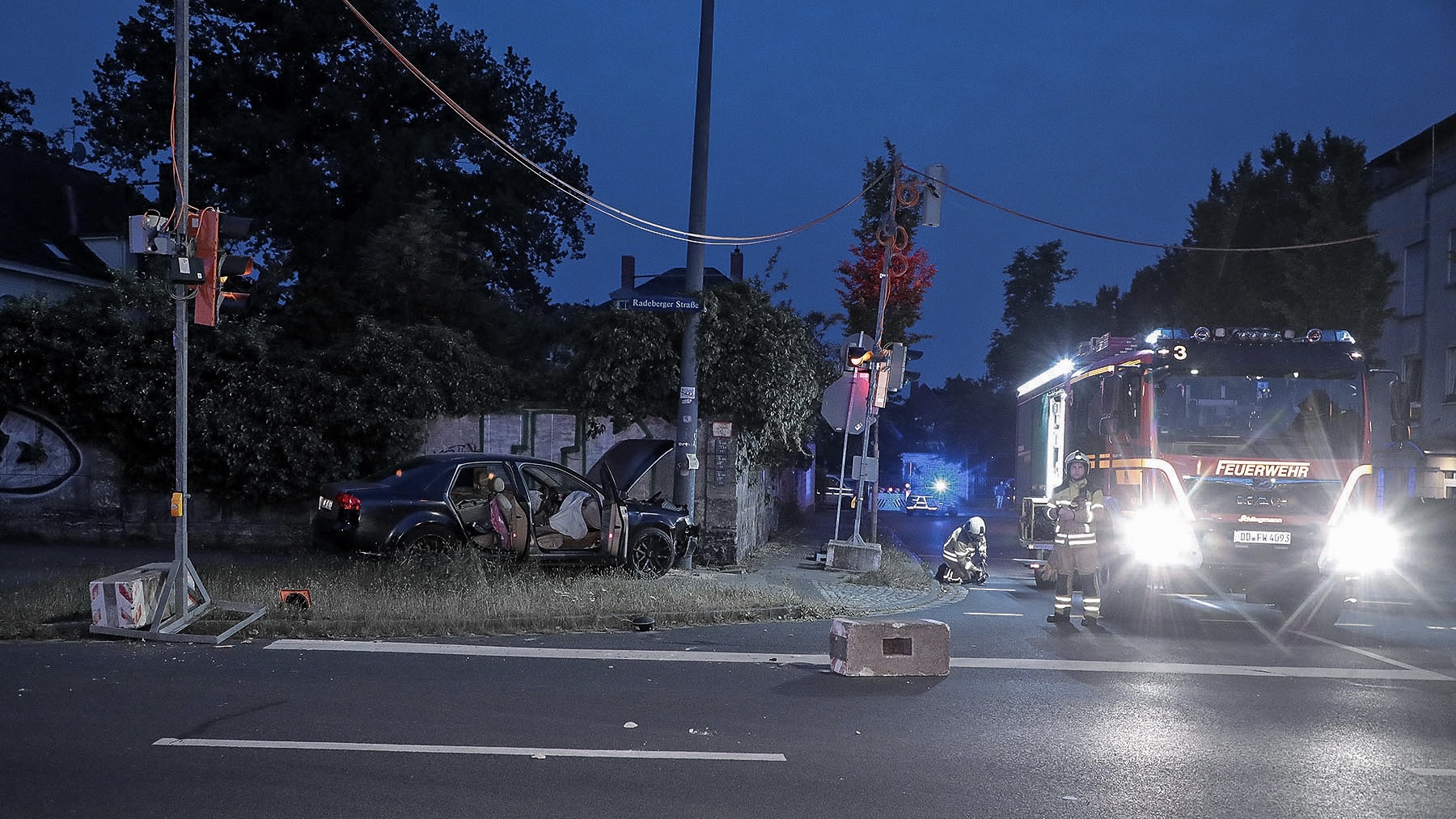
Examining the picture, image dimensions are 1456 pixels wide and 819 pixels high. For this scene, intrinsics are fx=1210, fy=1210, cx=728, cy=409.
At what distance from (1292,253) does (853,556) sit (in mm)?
16969

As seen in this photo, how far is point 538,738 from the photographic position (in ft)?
21.5

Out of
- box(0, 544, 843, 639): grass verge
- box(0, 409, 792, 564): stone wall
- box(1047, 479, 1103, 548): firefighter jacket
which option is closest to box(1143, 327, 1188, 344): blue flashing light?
box(1047, 479, 1103, 548): firefighter jacket

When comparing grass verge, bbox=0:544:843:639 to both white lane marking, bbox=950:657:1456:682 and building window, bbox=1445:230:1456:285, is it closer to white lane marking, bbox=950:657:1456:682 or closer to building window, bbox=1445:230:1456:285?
white lane marking, bbox=950:657:1456:682

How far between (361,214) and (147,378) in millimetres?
14375

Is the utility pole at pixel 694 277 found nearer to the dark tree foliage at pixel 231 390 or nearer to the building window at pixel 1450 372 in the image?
the dark tree foliage at pixel 231 390

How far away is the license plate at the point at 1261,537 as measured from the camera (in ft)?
38.5

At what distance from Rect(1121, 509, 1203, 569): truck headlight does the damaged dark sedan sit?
5.34 m

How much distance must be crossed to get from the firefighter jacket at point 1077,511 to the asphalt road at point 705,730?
1868mm

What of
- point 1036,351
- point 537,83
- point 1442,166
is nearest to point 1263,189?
point 1442,166

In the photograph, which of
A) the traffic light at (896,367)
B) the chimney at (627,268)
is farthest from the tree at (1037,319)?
the traffic light at (896,367)

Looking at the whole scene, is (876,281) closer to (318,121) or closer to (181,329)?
(318,121)

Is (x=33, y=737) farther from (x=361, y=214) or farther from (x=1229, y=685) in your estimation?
(x=361, y=214)

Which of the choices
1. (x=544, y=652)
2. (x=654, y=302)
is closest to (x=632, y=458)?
(x=654, y=302)

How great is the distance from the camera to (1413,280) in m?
33.7
